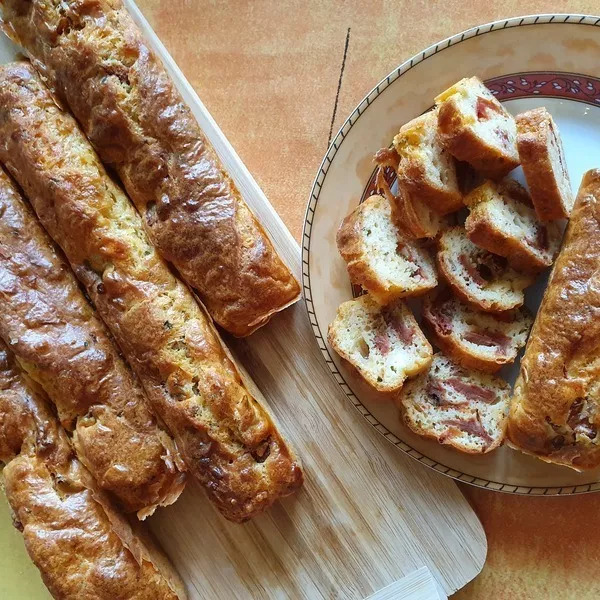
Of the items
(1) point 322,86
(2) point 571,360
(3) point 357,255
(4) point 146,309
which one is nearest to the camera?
(2) point 571,360

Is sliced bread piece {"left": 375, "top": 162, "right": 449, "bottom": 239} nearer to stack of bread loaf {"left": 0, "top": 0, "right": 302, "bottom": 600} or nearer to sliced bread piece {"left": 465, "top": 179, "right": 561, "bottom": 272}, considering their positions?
sliced bread piece {"left": 465, "top": 179, "right": 561, "bottom": 272}

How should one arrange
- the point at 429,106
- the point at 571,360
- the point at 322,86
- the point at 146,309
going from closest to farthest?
the point at 571,360, the point at 146,309, the point at 429,106, the point at 322,86

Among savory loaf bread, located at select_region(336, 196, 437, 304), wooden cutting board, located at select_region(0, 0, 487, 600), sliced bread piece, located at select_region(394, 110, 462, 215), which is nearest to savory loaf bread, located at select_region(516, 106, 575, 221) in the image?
sliced bread piece, located at select_region(394, 110, 462, 215)

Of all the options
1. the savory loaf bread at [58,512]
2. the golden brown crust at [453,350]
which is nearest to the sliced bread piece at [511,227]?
the golden brown crust at [453,350]

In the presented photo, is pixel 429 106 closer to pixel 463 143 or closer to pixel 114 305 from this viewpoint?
pixel 463 143

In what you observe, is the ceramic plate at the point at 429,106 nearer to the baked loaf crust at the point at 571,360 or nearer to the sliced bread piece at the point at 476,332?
the sliced bread piece at the point at 476,332

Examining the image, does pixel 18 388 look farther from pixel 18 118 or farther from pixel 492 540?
pixel 492 540

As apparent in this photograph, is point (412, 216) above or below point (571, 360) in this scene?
above

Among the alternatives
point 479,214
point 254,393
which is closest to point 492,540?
point 254,393

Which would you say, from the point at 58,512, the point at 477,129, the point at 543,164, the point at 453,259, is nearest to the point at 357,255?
the point at 453,259
